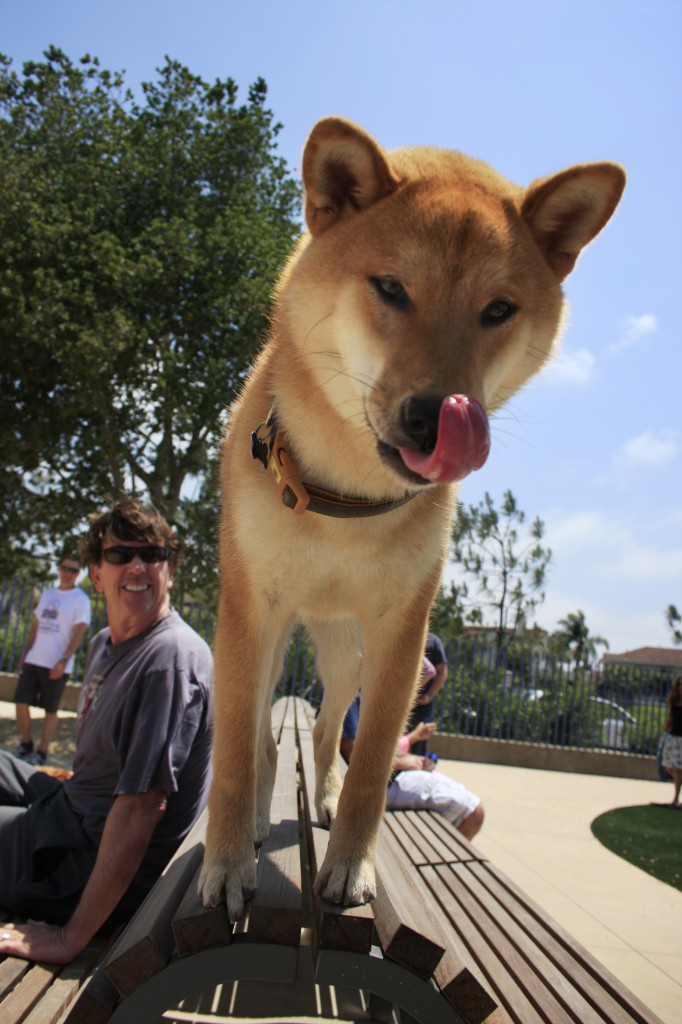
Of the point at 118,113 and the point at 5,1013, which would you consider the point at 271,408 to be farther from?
the point at 118,113

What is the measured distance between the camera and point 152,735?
2707 mm

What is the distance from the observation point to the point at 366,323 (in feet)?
6.97

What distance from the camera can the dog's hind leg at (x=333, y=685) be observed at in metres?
2.95

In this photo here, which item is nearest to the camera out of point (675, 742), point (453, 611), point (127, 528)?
point (127, 528)

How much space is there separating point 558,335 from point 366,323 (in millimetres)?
765

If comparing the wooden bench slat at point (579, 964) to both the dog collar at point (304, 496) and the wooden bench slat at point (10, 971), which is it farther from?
the wooden bench slat at point (10, 971)

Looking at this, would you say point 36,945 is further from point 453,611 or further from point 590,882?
point 453,611

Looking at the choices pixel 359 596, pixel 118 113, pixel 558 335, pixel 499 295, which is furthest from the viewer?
pixel 118 113

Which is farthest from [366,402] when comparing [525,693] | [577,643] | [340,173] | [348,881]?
[577,643]

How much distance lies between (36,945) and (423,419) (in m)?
2.07

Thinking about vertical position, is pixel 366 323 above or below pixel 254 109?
below

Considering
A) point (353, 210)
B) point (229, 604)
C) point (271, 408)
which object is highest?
point (353, 210)

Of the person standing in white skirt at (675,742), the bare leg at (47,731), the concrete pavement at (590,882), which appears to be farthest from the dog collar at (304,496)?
the person standing in white skirt at (675,742)

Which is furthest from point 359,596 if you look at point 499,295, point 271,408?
point 499,295
